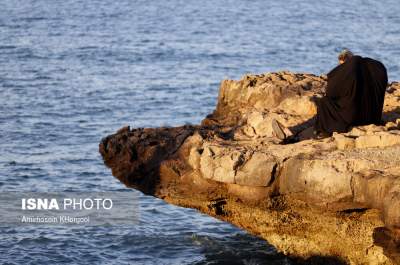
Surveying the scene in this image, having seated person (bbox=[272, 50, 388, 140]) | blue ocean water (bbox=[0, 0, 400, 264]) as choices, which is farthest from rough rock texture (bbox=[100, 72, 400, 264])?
blue ocean water (bbox=[0, 0, 400, 264])

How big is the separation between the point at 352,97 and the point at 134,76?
22.6 meters

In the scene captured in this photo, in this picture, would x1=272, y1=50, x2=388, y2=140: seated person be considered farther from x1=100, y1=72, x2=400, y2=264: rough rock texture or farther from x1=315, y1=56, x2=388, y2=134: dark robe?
x1=100, y1=72, x2=400, y2=264: rough rock texture

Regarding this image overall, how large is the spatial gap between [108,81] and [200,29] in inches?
628

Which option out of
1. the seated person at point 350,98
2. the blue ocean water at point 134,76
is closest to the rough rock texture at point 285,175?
the seated person at point 350,98

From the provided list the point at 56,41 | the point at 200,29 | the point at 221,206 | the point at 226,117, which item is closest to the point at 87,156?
the point at 226,117

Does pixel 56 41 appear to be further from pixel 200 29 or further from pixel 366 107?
pixel 366 107

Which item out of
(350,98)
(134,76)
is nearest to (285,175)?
(350,98)

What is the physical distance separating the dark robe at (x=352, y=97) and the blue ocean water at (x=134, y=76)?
2985 millimetres

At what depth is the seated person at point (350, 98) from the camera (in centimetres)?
1866

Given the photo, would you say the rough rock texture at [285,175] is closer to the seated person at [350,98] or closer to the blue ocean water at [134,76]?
the seated person at [350,98]

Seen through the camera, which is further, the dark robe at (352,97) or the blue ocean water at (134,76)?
the blue ocean water at (134,76)

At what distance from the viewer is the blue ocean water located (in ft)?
73.0

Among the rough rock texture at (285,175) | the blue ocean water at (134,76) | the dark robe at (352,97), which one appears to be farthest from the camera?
the blue ocean water at (134,76)

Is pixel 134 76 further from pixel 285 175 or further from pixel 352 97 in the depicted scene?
pixel 285 175
